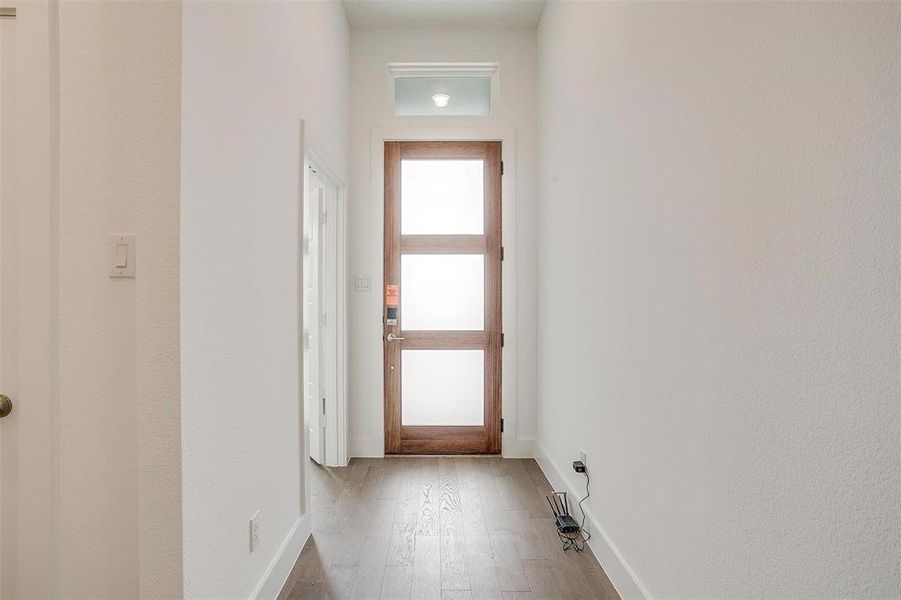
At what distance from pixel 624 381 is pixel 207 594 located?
1599 millimetres

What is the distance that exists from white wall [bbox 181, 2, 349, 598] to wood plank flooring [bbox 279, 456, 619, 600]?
328mm

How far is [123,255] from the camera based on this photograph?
125 centimetres

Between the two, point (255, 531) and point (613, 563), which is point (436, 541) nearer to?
point (613, 563)

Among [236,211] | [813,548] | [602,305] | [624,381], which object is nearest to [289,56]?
[236,211]

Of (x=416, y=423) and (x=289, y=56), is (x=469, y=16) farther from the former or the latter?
(x=416, y=423)

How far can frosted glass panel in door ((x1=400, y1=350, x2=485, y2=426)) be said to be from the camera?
3.64 meters

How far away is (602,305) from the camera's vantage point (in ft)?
7.00

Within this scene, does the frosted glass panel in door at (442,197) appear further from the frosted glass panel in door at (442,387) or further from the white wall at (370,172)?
the frosted glass panel in door at (442,387)

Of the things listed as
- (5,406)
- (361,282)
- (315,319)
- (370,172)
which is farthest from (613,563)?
(370,172)

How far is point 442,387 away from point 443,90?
→ 2351 mm

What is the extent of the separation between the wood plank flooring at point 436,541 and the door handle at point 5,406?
1212mm

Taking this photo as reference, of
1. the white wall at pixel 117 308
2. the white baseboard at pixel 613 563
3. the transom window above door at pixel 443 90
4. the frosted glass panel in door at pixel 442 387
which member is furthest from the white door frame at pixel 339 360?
the white wall at pixel 117 308

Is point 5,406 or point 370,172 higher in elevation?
point 370,172

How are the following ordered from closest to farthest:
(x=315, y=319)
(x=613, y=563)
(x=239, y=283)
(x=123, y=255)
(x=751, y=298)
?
1. (x=751, y=298)
2. (x=123, y=255)
3. (x=239, y=283)
4. (x=613, y=563)
5. (x=315, y=319)
